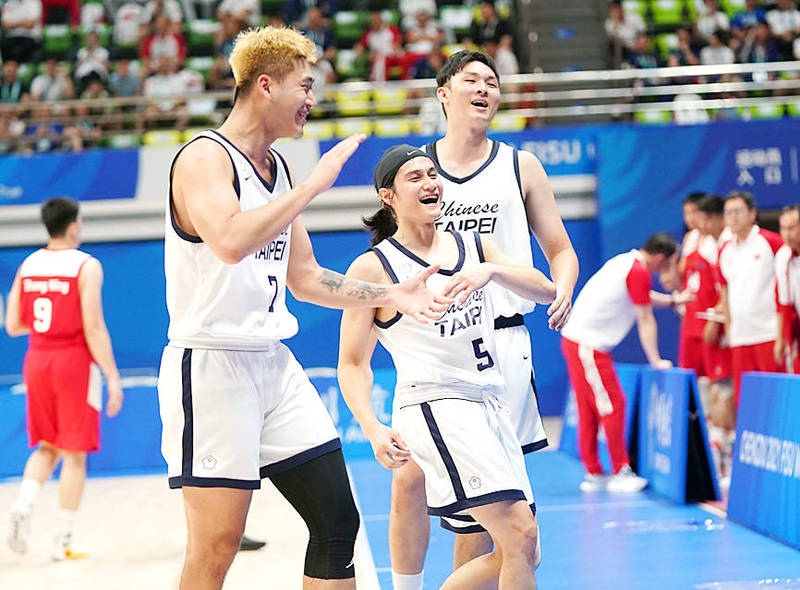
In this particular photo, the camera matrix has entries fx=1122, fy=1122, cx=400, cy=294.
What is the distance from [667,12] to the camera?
1628 cm

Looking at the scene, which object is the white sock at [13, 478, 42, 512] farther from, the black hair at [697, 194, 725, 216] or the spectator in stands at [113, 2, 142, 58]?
the spectator in stands at [113, 2, 142, 58]

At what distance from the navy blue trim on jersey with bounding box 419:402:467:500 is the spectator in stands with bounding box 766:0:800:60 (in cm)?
1260

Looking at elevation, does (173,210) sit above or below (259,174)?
below

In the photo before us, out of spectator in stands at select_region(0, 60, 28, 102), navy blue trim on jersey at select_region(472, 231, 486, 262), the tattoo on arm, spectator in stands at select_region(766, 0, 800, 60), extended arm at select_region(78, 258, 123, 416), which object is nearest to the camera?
the tattoo on arm

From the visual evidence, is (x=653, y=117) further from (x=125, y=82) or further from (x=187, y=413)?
(x=187, y=413)

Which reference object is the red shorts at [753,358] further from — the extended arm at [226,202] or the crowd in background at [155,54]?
the crowd in background at [155,54]

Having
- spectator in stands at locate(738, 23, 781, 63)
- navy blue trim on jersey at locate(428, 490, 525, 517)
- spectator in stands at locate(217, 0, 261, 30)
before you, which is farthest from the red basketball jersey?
spectator in stands at locate(738, 23, 781, 63)

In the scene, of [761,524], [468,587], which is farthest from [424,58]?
[468,587]

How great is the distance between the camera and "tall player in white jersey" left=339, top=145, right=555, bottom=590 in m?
3.59

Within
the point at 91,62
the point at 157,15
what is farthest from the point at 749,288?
the point at 157,15

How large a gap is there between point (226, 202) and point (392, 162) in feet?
3.12

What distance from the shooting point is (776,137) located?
522 inches

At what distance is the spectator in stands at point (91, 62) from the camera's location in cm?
1428

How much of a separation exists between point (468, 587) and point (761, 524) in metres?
3.10
